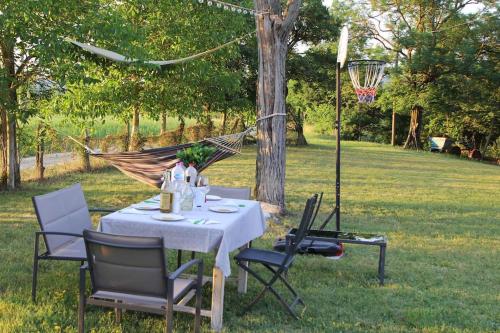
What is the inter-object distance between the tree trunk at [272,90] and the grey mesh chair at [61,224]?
2.58m

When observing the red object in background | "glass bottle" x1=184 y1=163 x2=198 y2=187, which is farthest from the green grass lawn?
the red object in background

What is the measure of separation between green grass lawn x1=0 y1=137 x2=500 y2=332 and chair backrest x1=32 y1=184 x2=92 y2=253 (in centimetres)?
36

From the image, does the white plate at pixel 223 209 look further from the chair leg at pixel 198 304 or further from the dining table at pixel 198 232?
the chair leg at pixel 198 304

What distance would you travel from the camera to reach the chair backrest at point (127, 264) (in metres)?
2.10

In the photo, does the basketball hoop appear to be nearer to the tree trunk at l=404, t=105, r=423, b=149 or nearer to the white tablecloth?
the white tablecloth

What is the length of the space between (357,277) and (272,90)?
2481 millimetres

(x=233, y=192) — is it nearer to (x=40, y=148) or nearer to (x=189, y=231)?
(x=189, y=231)

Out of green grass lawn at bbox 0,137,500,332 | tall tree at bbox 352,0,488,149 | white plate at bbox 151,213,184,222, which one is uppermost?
tall tree at bbox 352,0,488,149

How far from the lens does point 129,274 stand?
7.16ft

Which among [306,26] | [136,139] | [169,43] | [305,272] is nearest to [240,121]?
[306,26]

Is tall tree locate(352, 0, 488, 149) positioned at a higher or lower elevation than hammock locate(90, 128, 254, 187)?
higher

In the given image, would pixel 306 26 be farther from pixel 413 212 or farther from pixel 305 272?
pixel 305 272

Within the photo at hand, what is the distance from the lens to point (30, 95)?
679 centimetres

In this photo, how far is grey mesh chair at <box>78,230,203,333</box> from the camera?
2.11 metres
